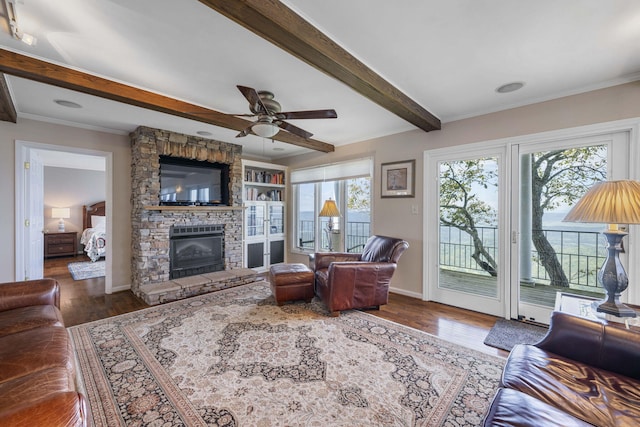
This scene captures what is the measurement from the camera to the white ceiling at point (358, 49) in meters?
1.62

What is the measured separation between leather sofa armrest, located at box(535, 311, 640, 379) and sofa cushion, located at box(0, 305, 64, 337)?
306 cm

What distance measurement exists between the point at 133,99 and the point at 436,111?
10.8 ft

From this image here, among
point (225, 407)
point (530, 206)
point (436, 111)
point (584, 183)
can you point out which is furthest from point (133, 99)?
point (584, 183)

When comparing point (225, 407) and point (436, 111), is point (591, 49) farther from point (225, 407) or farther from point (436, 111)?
point (225, 407)

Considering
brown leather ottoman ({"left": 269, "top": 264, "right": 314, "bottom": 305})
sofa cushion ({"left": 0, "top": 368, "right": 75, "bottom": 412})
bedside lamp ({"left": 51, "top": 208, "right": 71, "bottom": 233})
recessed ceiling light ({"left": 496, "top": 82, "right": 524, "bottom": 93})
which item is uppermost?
recessed ceiling light ({"left": 496, "top": 82, "right": 524, "bottom": 93})

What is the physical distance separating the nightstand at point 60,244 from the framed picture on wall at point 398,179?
25.1ft

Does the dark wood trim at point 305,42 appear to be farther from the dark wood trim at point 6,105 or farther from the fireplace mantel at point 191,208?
the fireplace mantel at point 191,208

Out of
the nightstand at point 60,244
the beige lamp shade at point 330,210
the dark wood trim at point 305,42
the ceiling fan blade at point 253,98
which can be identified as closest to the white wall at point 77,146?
the ceiling fan blade at point 253,98

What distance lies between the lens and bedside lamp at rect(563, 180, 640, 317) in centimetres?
149

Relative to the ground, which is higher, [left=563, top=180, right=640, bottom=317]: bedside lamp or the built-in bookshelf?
the built-in bookshelf

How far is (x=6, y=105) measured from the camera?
278 cm

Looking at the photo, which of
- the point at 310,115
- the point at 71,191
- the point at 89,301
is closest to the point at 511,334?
the point at 310,115

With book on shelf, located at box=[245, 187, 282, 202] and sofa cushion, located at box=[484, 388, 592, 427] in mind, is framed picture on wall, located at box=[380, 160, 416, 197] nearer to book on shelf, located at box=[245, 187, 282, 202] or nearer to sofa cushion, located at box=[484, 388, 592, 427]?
book on shelf, located at box=[245, 187, 282, 202]

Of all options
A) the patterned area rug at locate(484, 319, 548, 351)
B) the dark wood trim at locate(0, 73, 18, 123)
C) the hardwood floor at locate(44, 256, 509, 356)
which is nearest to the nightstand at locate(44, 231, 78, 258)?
the hardwood floor at locate(44, 256, 509, 356)
